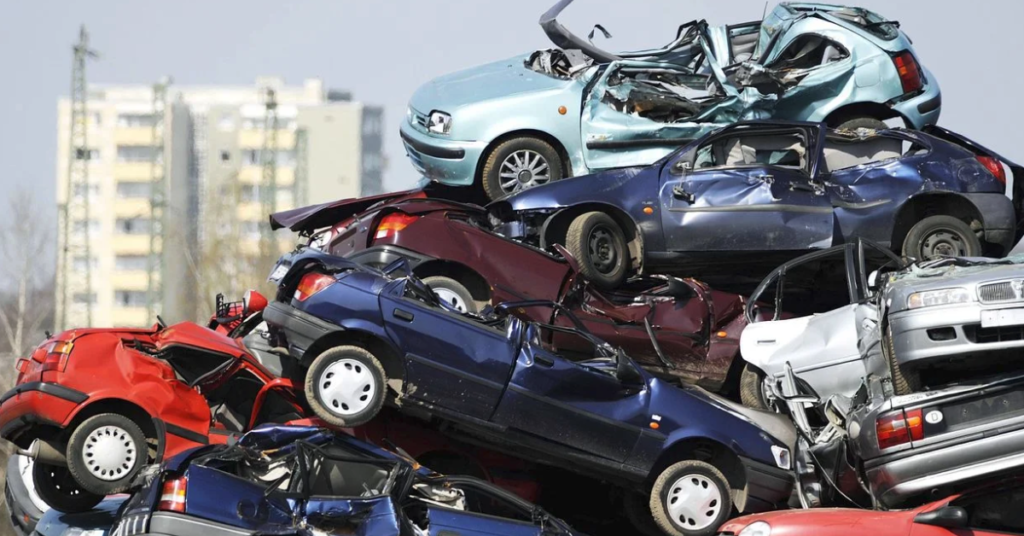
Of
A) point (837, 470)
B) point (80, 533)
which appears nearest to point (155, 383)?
point (80, 533)

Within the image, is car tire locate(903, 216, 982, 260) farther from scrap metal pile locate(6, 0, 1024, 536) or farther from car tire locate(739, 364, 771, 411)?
car tire locate(739, 364, 771, 411)

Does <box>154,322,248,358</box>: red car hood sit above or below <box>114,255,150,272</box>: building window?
above

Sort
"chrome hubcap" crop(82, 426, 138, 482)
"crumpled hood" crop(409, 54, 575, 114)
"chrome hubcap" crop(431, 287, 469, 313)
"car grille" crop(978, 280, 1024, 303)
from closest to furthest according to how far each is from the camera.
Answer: "car grille" crop(978, 280, 1024, 303) → "chrome hubcap" crop(82, 426, 138, 482) → "chrome hubcap" crop(431, 287, 469, 313) → "crumpled hood" crop(409, 54, 575, 114)

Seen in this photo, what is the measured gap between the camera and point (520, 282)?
11406 mm

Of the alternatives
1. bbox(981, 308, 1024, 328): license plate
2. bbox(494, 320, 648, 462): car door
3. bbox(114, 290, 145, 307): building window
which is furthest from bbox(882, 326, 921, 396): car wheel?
bbox(114, 290, 145, 307): building window

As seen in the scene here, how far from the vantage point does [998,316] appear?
29.1ft

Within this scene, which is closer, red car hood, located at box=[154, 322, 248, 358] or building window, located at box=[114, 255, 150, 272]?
red car hood, located at box=[154, 322, 248, 358]

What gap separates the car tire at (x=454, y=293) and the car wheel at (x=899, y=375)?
10.9 feet

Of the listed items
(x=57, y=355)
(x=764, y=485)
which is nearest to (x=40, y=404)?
(x=57, y=355)

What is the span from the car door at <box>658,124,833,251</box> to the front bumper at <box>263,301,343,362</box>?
165 inches

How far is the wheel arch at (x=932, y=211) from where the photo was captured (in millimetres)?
13117

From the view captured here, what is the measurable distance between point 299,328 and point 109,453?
1793 mm

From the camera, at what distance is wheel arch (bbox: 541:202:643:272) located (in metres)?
12.2

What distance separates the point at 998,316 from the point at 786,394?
207 cm
